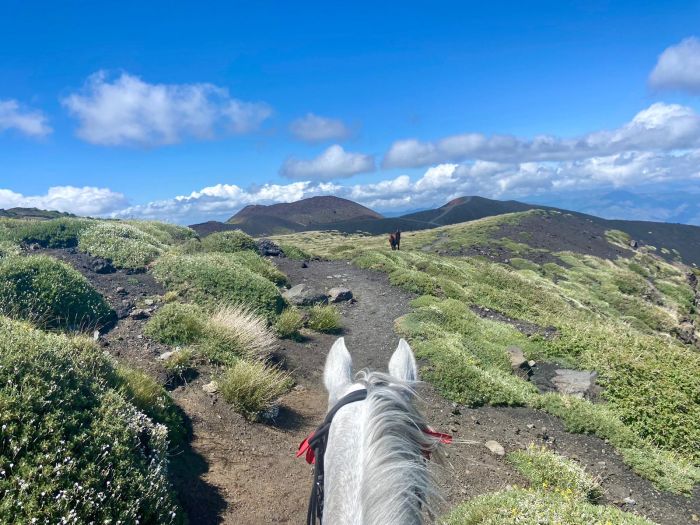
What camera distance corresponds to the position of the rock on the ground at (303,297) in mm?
13397

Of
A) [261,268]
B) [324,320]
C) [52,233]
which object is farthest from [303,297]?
[52,233]

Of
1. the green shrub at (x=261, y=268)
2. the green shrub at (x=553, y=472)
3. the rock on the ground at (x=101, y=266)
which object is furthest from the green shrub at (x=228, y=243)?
the green shrub at (x=553, y=472)

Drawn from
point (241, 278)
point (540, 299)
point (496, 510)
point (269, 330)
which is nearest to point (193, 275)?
point (241, 278)

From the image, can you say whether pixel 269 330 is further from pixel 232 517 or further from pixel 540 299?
pixel 540 299

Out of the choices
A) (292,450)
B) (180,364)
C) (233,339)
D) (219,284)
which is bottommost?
(292,450)

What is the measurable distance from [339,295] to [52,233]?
1188 centimetres

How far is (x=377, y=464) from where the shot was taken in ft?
6.27

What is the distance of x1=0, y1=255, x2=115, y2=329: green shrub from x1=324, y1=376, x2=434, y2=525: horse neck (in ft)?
25.6

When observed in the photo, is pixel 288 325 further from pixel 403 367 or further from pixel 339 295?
pixel 403 367

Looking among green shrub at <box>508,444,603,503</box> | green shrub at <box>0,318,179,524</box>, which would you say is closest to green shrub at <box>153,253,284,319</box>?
green shrub at <box>0,318,179,524</box>

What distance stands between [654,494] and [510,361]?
453cm

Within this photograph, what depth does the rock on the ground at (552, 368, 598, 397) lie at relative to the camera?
9462 millimetres

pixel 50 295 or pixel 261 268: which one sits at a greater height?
pixel 50 295

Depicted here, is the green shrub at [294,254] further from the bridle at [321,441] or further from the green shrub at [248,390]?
the bridle at [321,441]
